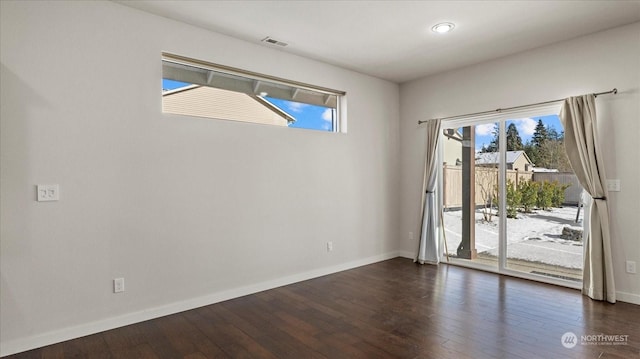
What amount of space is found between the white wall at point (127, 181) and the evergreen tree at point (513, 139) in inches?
101

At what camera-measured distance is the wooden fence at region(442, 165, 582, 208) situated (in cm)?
396

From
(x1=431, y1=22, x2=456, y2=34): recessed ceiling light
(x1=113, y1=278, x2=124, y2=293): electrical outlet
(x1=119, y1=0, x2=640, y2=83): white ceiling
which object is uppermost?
(x1=119, y1=0, x2=640, y2=83): white ceiling

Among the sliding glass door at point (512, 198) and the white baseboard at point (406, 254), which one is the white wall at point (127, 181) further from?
the sliding glass door at point (512, 198)

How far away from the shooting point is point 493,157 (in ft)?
15.2

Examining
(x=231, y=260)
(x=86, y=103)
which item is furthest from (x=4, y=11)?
(x=231, y=260)

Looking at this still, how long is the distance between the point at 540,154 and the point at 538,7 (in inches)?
72.0

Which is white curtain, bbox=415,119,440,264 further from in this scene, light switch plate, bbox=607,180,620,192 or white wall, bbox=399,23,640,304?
light switch plate, bbox=607,180,620,192

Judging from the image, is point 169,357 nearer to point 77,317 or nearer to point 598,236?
point 77,317

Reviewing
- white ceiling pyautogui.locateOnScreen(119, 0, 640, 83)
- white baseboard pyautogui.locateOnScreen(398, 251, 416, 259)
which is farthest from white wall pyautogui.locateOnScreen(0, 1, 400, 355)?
white baseboard pyautogui.locateOnScreen(398, 251, 416, 259)

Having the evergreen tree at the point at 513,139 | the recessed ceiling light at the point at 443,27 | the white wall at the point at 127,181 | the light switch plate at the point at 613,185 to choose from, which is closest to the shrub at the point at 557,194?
the light switch plate at the point at 613,185

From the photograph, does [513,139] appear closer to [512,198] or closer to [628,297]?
[512,198]

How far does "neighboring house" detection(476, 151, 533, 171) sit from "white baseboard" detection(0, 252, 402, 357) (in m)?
2.63

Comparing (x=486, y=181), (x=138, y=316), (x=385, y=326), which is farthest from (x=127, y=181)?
(x=486, y=181)

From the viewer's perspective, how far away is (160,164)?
3.26m
